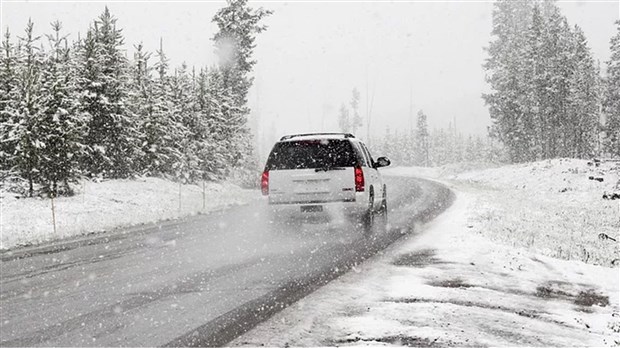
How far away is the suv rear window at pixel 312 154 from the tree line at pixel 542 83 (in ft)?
142

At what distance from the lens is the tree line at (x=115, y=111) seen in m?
21.5

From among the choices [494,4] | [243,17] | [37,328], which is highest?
[494,4]

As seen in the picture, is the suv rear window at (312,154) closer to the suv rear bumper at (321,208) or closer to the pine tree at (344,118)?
the suv rear bumper at (321,208)

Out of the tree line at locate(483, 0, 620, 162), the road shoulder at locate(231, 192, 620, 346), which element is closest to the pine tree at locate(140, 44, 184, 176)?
the road shoulder at locate(231, 192, 620, 346)

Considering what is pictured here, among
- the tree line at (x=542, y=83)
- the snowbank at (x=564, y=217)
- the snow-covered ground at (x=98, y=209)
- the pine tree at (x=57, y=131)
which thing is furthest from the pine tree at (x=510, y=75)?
the pine tree at (x=57, y=131)

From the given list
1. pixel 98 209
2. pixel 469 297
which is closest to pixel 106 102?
pixel 98 209

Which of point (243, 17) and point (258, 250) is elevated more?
point (243, 17)

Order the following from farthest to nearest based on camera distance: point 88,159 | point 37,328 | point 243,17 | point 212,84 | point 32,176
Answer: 1. point 243,17
2. point 212,84
3. point 88,159
4. point 32,176
5. point 37,328

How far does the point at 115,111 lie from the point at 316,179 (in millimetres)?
18786

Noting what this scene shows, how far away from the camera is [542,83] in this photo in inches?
1977

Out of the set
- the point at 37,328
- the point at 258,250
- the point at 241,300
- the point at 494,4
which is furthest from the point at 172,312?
the point at 494,4

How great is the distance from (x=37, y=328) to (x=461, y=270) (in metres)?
5.28

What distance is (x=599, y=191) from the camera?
83.5 feet

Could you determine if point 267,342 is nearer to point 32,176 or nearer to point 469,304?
point 469,304
